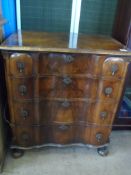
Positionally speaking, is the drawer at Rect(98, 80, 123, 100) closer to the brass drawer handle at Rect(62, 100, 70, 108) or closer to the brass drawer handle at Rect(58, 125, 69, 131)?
the brass drawer handle at Rect(62, 100, 70, 108)

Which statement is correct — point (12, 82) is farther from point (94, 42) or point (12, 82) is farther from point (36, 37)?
point (94, 42)

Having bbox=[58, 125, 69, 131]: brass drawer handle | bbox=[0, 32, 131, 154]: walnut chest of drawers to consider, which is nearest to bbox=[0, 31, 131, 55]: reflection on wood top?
bbox=[0, 32, 131, 154]: walnut chest of drawers

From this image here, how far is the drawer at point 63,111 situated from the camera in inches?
54.3

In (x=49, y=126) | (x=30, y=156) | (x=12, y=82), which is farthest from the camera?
(x=30, y=156)

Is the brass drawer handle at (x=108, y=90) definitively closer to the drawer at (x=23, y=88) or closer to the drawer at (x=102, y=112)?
the drawer at (x=102, y=112)

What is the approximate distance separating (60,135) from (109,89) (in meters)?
0.56

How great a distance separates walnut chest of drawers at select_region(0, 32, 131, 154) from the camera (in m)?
1.19

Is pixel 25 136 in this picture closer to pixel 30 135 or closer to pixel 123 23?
pixel 30 135

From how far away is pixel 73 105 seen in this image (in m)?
1.40

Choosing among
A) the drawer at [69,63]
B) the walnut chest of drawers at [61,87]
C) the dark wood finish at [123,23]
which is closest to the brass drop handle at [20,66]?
the walnut chest of drawers at [61,87]

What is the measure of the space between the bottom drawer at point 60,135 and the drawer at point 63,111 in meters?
0.07

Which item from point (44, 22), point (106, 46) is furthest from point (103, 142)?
point (44, 22)

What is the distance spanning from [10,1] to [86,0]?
69cm

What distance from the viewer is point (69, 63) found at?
1.23 m
